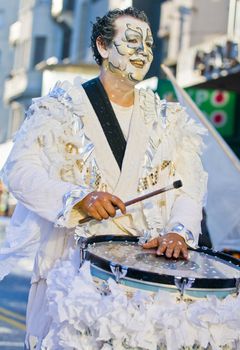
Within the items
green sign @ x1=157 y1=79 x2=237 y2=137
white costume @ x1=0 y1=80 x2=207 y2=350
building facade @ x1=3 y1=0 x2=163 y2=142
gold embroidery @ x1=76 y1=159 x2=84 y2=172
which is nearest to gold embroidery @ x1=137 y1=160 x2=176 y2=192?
white costume @ x1=0 y1=80 x2=207 y2=350

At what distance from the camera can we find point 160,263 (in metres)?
3.92

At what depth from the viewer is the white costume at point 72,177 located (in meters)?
4.25

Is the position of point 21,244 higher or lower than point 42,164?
lower

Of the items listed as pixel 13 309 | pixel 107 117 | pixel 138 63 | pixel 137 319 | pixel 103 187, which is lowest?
pixel 13 309

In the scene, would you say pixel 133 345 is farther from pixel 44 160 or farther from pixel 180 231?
pixel 44 160

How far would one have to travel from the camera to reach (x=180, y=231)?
422 centimetres

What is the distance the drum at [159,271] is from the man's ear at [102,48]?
89 centimetres

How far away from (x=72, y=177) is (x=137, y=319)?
0.94m

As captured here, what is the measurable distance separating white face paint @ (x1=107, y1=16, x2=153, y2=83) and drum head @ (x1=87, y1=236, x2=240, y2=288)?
2.49ft

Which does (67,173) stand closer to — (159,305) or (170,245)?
(170,245)

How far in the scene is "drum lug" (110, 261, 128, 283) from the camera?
12.3 feet

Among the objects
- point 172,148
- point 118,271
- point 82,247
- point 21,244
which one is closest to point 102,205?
point 82,247

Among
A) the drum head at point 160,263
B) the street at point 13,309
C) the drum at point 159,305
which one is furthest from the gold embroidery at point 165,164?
the street at point 13,309

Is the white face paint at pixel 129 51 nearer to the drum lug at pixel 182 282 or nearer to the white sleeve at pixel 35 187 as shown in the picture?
the white sleeve at pixel 35 187
